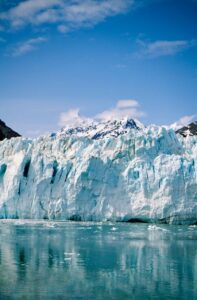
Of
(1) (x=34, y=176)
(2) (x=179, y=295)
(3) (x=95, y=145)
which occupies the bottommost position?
(2) (x=179, y=295)

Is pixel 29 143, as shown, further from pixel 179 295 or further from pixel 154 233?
pixel 179 295

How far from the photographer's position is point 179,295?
418 inches

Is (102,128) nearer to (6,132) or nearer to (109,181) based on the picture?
(6,132)

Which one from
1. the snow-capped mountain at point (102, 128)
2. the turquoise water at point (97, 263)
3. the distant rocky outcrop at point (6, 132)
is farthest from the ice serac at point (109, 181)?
the snow-capped mountain at point (102, 128)

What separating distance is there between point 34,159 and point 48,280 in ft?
59.6

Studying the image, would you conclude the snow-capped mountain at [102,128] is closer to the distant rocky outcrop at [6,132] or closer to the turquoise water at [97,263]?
the distant rocky outcrop at [6,132]

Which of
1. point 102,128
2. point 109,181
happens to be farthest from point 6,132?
point 109,181

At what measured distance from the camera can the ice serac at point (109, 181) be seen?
88.3 ft

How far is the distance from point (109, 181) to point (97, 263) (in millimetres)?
14102

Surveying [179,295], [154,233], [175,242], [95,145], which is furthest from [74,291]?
[95,145]

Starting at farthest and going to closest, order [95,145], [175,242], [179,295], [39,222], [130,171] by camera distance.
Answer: [95,145] → [130,171] → [39,222] → [175,242] → [179,295]

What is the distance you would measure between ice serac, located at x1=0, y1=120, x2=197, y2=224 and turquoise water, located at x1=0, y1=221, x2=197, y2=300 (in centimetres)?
381

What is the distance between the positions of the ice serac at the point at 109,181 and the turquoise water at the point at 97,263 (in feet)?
12.5

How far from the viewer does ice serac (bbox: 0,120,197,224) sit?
26906mm
